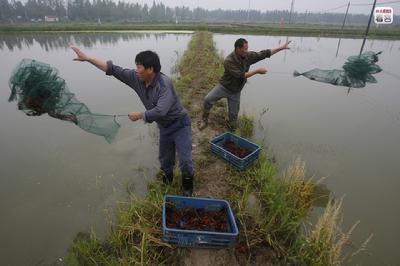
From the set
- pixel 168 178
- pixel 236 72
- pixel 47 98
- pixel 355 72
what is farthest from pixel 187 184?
pixel 355 72

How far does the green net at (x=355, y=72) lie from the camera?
472 centimetres

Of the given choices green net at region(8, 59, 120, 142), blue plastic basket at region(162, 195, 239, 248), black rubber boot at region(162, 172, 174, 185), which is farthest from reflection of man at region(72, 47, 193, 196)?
blue plastic basket at region(162, 195, 239, 248)

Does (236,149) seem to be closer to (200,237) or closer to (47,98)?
(200,237)

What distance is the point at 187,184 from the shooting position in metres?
3.04

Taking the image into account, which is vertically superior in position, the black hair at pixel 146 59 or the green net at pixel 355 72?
the black hair at pixel 146 59

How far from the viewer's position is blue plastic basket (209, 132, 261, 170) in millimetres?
3509

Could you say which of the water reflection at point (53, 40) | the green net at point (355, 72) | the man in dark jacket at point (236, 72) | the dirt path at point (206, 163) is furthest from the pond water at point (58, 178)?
the water reflection at point (53, 40)

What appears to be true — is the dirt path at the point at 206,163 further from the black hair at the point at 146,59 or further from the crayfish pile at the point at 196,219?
the black hair at the point at 146,59

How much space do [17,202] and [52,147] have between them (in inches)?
57.2

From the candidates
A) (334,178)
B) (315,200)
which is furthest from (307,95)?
(315,200)

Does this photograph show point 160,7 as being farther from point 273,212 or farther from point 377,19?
point 273,212

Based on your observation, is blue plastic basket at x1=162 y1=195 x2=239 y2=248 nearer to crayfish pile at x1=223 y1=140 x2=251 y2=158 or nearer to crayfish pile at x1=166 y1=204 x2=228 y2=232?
crayfish pile at x1=166 y1=204 x2=228 y2=232

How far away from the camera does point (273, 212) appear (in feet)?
9.21

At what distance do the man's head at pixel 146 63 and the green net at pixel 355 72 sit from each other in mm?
3327
